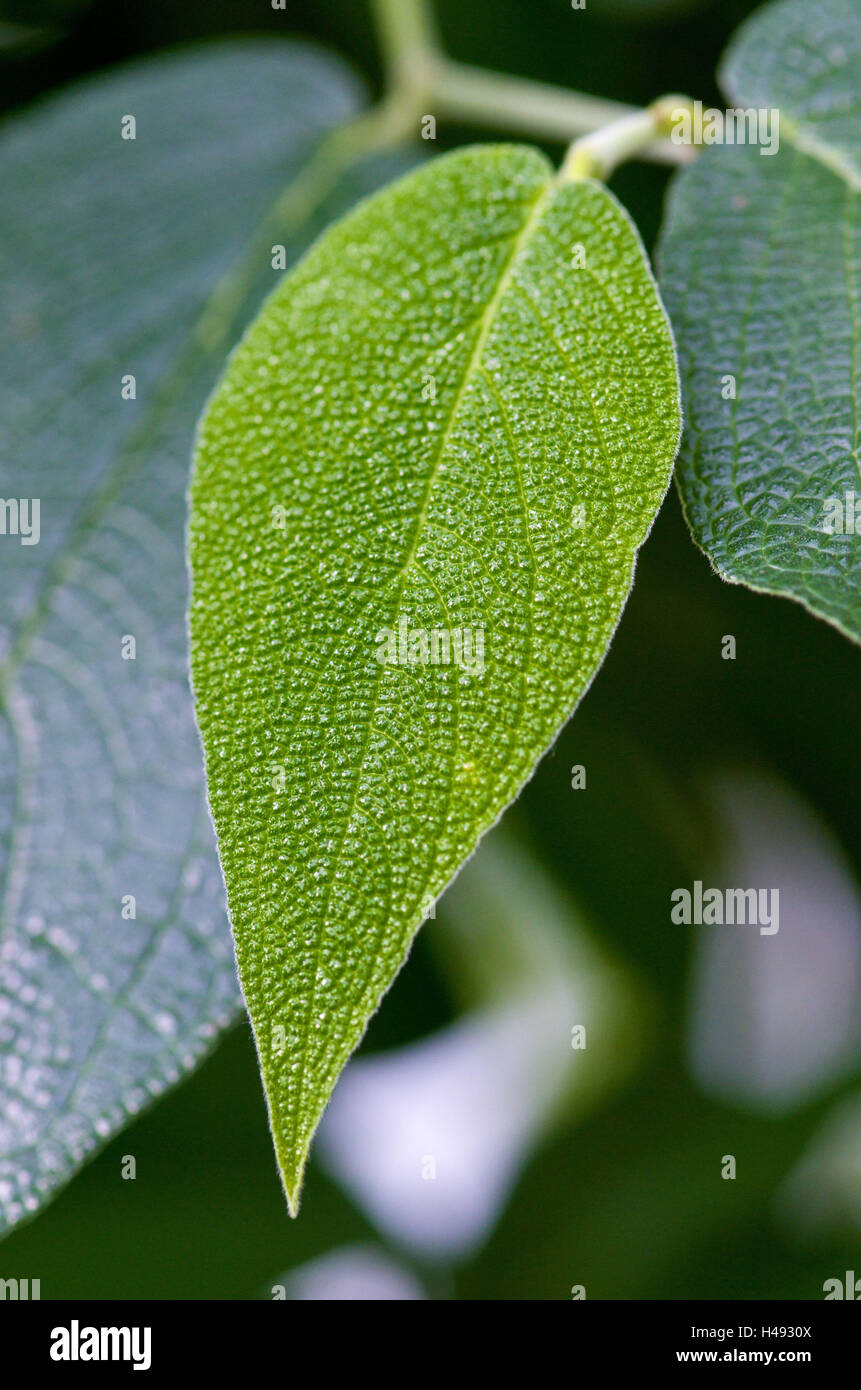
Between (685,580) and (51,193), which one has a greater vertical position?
(51,193)

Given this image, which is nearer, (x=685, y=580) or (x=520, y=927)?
(x=685, y=580)

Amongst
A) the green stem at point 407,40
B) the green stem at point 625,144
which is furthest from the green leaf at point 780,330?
the green stem at point 407,40

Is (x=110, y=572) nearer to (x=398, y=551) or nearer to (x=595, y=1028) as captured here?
(x=398, y=551)

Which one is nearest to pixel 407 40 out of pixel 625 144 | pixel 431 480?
pixel 625 144

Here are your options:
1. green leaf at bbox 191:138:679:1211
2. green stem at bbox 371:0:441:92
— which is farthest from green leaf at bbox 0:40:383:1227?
green leaf at bbox 191:138:679:1211

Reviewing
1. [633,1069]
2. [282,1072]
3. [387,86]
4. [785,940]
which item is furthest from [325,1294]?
[387,86]

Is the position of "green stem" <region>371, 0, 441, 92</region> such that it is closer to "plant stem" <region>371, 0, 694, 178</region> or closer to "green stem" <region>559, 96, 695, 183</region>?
"plant stem" <region>371, 0, 694, 178</region>
